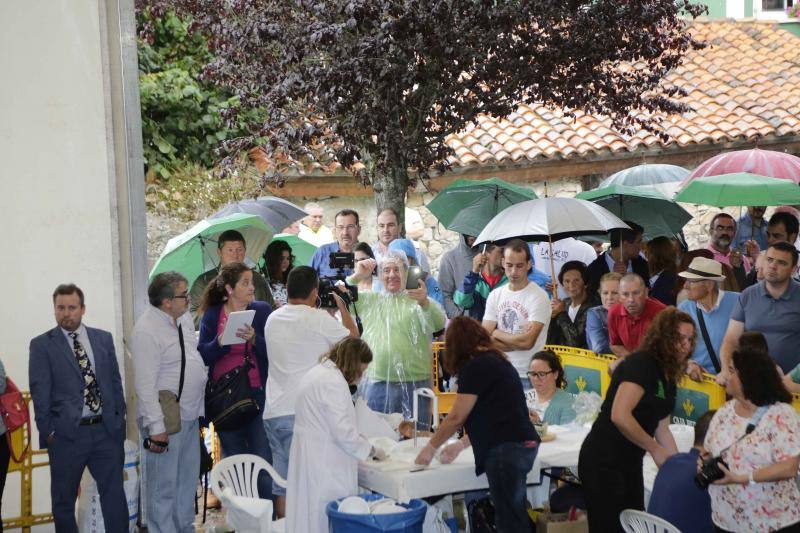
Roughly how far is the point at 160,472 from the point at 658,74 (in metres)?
6.60

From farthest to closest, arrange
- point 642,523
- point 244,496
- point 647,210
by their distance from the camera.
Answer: point 647,210
point 244,496
point 642,523

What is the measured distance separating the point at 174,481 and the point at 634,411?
3.37m

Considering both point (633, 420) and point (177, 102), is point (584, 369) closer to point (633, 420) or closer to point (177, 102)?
point (633, 420)

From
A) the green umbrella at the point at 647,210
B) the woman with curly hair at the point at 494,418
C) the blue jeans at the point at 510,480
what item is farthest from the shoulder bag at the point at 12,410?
the green umbrella at the point at 647,210

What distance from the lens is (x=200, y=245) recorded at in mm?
9461

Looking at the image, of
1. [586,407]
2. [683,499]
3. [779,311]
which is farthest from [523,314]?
[683,499]

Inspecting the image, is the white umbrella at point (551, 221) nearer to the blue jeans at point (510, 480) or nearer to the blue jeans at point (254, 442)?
the blue jeans at point (254, 442)

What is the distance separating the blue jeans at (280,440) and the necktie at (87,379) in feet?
3.77

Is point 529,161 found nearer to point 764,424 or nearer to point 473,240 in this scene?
point 473,240

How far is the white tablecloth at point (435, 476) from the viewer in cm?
625

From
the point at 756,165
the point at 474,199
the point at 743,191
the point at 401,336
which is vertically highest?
the point at 756,165

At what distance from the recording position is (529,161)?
48.1 feet

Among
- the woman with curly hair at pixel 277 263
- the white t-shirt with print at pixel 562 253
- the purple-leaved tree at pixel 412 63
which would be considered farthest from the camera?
the white t-shirt with print at pixel 562 253

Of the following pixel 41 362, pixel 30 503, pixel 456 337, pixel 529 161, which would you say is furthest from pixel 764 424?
pixel 529 161
